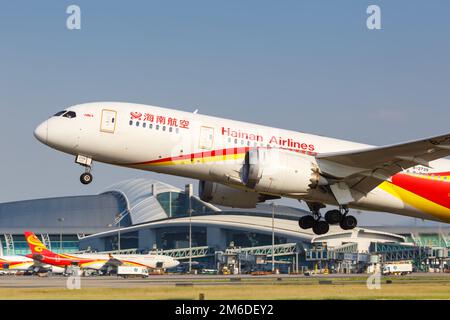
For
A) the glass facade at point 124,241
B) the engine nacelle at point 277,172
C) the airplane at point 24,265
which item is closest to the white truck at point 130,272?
the airplane at point 24,265

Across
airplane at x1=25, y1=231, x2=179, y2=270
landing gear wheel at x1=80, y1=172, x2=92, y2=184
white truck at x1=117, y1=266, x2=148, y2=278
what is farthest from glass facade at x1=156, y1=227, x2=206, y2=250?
landing gear wheel at x1=80, y1=172, x2=92, y2=184

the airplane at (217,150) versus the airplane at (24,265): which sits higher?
the airplane at (217,150)

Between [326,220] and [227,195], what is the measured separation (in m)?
6.05

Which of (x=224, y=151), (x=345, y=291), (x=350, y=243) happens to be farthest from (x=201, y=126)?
(x=350, y=243)

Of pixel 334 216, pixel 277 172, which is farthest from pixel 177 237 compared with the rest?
pixel 277 172

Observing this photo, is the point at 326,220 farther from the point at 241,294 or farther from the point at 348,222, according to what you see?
the point at 241,294

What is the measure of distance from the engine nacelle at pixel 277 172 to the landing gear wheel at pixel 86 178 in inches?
330

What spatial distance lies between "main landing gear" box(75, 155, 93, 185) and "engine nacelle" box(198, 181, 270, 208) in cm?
699

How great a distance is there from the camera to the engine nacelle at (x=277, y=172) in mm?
42969

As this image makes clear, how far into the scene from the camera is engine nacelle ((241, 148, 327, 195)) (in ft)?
141

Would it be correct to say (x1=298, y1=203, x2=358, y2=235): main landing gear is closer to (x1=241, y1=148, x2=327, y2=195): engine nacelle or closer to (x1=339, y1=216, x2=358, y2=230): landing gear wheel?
(x1=339, y1=216, x2=358, y2=230): landing gear wheel

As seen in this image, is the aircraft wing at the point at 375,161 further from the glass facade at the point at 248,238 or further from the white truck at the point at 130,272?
the glass facade at the point at 248,238
